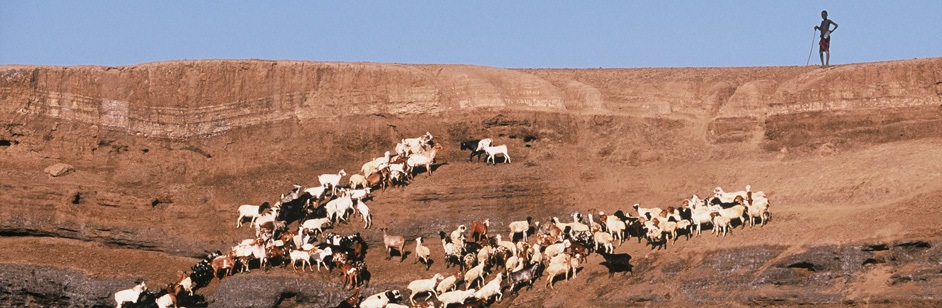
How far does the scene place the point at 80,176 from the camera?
49594 millimetres

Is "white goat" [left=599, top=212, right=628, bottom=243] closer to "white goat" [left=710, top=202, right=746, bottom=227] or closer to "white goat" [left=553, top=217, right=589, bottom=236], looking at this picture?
"white goat" [left=553, top=217, right=589, bottom=236]

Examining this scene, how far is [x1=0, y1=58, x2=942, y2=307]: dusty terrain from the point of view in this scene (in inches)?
1667

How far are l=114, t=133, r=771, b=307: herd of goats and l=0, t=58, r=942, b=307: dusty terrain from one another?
0.47 metres

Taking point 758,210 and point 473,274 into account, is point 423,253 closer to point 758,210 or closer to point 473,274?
point 473,274

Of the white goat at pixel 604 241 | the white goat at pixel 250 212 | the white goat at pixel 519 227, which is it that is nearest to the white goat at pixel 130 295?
the white goat at pixel 250 212

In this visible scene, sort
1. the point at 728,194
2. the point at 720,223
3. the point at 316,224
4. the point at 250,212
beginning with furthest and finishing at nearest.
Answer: the point at 250,212 < the point at 316,224 < the point at 728,194 < the point at 720,223

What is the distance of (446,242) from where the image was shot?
139 feet

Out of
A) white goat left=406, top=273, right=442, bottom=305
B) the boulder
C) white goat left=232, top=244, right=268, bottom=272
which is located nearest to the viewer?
white goat left=406, top=273, right=442, bottom=305

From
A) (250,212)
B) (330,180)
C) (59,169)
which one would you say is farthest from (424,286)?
(59,169)

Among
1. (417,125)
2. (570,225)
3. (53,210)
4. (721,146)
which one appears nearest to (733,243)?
(570,225)

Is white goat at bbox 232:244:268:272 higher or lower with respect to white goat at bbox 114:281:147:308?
higher

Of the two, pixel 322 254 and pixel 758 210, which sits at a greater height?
pixel 758 210

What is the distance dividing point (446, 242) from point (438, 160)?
7076mm

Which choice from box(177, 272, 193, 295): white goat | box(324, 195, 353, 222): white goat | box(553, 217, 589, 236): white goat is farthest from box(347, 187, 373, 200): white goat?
box(553, 217, 589, 236): white goat
